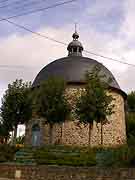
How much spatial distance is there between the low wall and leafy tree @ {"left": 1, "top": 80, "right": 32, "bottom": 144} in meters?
9.94

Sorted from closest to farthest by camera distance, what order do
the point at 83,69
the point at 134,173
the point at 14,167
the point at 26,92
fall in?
the point at 134,173, the point at 14,167, the point at 26,92, the point at 83,69

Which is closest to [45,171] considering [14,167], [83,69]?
[14,167]

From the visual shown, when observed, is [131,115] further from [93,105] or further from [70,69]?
[93,105]

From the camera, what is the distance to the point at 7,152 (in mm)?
26266

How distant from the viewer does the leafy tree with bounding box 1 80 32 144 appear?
32.5 meters

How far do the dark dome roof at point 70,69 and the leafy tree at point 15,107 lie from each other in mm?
3995

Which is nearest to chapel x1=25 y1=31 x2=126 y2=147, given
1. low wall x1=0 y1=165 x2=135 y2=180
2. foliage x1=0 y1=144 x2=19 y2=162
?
foliage x1=0 y1=144 x2=19 y2=162

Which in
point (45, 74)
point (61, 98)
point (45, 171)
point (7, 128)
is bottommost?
point (45, 171)

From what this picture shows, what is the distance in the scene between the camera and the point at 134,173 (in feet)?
60.2

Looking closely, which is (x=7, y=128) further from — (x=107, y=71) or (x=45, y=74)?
(x=107, y=71)

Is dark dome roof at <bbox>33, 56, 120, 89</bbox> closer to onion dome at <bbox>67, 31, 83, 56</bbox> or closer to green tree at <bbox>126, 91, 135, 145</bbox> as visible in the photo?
onion dome at <bbox>67, 31, 83, 56</bbox>

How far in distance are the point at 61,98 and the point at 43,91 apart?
1653mm

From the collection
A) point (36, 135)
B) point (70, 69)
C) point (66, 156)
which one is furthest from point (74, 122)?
point (66, 156)

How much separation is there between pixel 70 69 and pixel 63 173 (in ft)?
60.2
